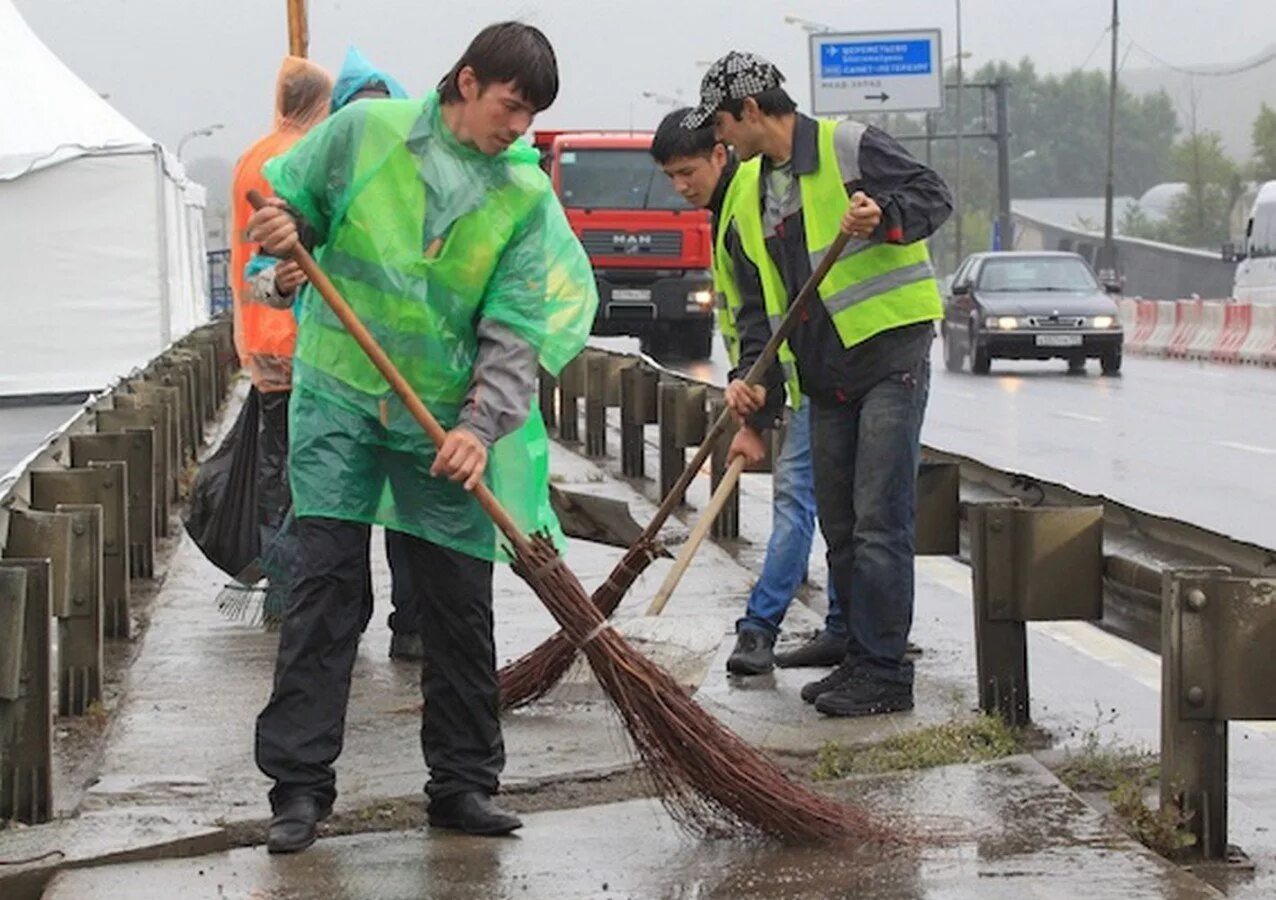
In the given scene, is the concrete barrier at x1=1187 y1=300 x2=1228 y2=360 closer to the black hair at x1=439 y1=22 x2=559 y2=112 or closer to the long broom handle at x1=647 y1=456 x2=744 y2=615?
the long broom handle at x1=647 y1=456 x2=744 y2=615

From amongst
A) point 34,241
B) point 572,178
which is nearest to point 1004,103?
point 572,178

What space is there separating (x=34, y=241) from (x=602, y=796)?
22.1 meters

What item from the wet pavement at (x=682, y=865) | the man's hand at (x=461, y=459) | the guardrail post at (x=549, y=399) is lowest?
the guardrail post at (x=549, y=399)

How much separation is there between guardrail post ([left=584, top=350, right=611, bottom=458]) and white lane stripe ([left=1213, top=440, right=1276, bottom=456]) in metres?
4.95

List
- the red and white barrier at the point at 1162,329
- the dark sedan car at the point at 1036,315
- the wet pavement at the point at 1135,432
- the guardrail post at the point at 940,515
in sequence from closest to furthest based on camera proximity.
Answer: the guardrail post at the point at 940,515, the wet pavement at the point at 1135,432, the dark sedan car at the point at 1036,315, the red and white barrier at the point at 1162,329

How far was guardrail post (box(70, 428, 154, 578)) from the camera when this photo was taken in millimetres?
10867

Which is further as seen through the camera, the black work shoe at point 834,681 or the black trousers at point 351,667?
the black work shoe at point 834,681

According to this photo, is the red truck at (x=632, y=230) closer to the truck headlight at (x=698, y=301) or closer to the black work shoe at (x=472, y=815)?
the truck headlight at (x=698, y=301)

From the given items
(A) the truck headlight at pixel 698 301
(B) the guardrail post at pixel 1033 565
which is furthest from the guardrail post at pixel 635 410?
(A) the truck headlight at pixel 698 301

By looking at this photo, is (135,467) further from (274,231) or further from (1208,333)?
(1208,333)

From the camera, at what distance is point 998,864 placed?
5.66m

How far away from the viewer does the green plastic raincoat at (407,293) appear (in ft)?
19.9

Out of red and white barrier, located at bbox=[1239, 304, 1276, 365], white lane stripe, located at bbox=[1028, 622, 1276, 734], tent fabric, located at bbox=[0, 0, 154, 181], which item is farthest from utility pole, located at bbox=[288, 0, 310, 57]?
white lane stripe, located at bbox=[1028, 622, 1276, 734]

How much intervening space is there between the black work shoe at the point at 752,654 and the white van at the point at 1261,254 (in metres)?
36.3
